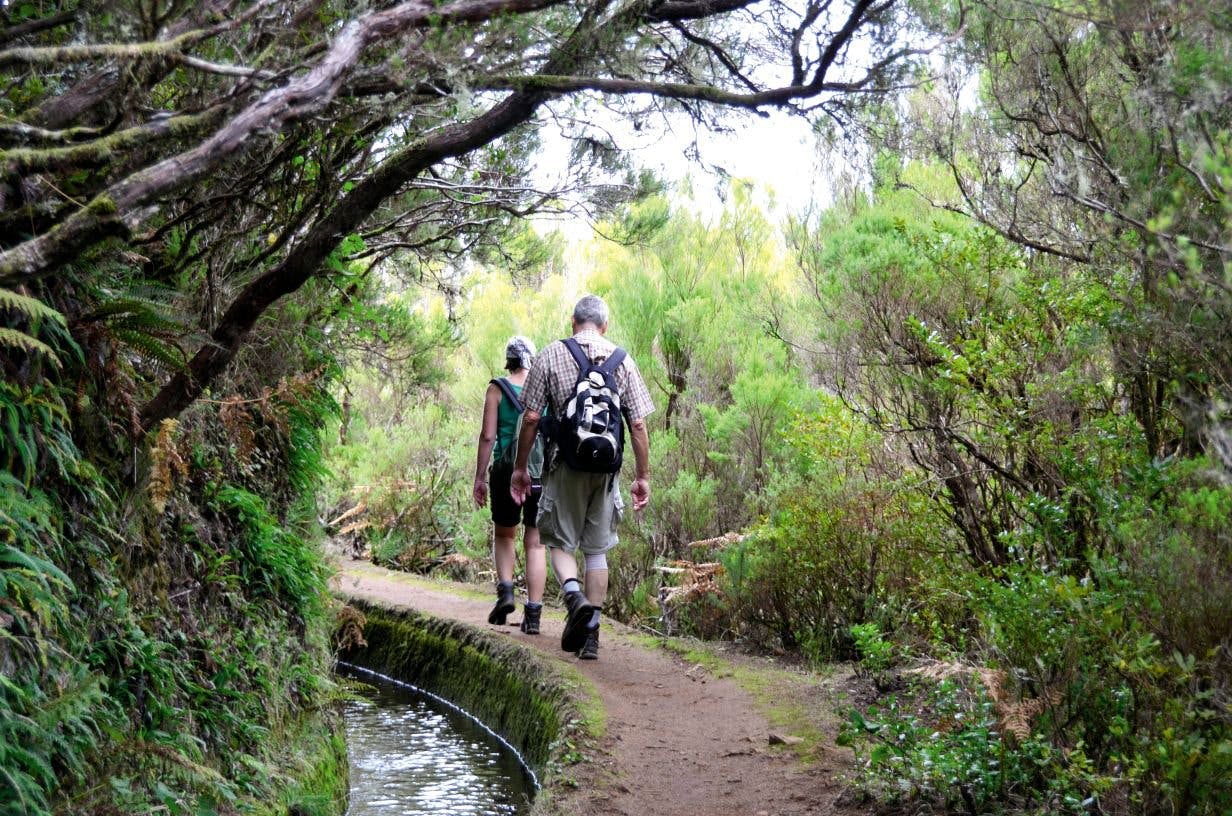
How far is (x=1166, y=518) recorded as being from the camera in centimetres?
358

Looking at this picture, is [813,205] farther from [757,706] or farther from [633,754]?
[633,754]

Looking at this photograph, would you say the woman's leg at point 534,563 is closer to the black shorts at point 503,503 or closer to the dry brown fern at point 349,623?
the black shorts at point 503,503

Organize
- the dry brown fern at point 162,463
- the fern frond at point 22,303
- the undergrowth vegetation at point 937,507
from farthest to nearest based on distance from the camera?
the dry brown fern at point 162,463 < the undergrowth vegetation at point 937,507 < the fern frond at point 22,303

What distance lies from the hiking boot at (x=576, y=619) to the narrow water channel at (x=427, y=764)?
86 cm

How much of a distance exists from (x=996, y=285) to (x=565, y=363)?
2.56 meters

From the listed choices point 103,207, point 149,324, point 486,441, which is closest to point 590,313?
point 486,441

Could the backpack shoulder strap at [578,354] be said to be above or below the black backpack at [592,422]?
above

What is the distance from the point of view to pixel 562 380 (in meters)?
6.95

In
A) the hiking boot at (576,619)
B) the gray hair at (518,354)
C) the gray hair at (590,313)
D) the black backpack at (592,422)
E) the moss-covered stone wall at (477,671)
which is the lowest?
the moss-covered stone wall at (477,671)

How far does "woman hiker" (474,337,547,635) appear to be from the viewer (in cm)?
805

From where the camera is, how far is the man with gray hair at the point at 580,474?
697 cm

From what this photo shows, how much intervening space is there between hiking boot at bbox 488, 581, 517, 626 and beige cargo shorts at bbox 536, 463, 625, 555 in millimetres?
1587

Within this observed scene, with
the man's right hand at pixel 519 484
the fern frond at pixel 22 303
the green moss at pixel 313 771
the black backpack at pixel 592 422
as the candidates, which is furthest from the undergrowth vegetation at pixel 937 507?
the fern frond at pixel 22 303

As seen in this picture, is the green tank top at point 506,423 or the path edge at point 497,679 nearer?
the path edge at point 497,679
